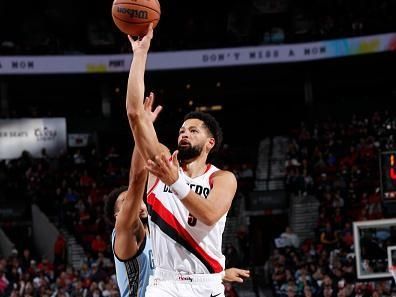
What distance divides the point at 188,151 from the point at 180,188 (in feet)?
1.78

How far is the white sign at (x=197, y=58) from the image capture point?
85.9 feet

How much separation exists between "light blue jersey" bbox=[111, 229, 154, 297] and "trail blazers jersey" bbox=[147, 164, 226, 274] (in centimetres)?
47

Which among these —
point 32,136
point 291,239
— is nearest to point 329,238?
point 291,239

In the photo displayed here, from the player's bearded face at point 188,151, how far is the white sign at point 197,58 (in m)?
21.5

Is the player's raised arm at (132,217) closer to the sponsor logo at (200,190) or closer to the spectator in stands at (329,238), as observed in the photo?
the sponsor logo at (200,190)

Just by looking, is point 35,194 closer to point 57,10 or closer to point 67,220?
point 67,220

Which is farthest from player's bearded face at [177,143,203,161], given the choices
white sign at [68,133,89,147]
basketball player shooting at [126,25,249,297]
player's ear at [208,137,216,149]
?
white sign at [68,133,89,147]

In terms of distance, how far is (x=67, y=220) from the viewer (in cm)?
2272

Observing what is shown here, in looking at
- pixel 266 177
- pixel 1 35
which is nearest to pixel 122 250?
pixel 266 177

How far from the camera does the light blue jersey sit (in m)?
5.71

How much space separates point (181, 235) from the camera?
17.0 ft

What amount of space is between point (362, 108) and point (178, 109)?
720 cm

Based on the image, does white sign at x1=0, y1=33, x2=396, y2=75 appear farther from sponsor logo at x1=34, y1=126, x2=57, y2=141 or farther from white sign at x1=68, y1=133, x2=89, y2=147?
white sign at x1=68, y1=133, x2=89, y2=147

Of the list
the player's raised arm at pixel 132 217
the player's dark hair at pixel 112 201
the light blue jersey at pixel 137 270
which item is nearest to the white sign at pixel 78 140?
the player's dark hair at pixel 112 201
